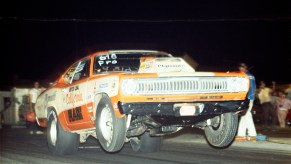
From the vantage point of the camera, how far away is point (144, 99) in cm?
663

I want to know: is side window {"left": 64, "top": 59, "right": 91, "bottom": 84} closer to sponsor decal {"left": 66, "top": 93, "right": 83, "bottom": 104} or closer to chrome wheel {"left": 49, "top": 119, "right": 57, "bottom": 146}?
sponsor decal {"left": 66, "top": 93, "right": 83, "bottom": 104}

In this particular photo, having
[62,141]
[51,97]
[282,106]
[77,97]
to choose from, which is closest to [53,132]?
[62,141]

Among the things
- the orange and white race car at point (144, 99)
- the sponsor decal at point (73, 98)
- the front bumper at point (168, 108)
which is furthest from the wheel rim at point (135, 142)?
the front bumper at point (168, 108)

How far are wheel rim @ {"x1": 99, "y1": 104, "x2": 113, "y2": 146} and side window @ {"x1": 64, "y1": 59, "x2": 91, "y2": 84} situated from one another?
1183 mm

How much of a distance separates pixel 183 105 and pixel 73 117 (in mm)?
2336

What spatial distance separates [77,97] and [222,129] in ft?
8.12

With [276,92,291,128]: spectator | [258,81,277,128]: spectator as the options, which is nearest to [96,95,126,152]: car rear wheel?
[258,81,277,128]: spectator

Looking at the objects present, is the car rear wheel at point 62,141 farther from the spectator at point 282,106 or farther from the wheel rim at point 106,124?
the spectator at point 282,106

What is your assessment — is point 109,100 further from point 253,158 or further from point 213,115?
point 253,158

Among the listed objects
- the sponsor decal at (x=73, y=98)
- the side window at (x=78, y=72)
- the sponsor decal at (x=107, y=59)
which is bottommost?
the sponsor decal at (x=73, y=98)

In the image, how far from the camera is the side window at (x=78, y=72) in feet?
27.5

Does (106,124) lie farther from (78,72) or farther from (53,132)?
(53,132)

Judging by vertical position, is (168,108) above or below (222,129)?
above

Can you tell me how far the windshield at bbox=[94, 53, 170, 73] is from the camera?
26.7ft
